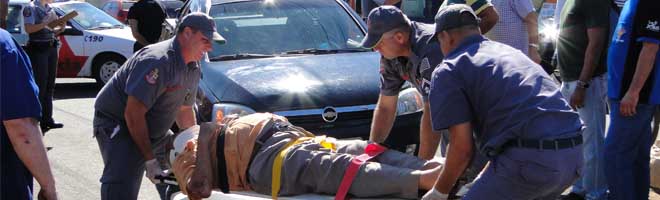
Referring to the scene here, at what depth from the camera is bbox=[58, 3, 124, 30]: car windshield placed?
12539 mm

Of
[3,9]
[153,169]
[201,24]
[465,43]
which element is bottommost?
[153,169]

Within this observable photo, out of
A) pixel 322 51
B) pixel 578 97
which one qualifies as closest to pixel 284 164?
pixel 578 97

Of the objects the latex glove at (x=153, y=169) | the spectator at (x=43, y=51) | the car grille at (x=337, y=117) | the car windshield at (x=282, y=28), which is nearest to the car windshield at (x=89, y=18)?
the spectator at (x=43, y=51)

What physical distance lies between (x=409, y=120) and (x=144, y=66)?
230cm

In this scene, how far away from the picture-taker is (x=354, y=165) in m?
4.06

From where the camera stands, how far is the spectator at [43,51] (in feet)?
28.2

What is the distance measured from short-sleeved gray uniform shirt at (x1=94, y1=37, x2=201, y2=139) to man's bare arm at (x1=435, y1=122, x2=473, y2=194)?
5.62 ft

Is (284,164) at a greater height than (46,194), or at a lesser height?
lesser

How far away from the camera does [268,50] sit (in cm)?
672

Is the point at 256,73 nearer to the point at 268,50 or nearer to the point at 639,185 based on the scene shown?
the point at 268,50

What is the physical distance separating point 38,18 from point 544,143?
7.01m

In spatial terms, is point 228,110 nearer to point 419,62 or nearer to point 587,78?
point 419,62

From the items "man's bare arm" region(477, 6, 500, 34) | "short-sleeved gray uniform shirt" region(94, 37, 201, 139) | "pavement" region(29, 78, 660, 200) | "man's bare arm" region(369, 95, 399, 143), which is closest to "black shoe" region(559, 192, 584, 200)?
"pavement" region(29, 78, 660, 200)

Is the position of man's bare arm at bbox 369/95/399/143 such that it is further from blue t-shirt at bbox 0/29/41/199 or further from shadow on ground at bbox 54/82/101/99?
shadow on ground at bbox 54/82/101/99
